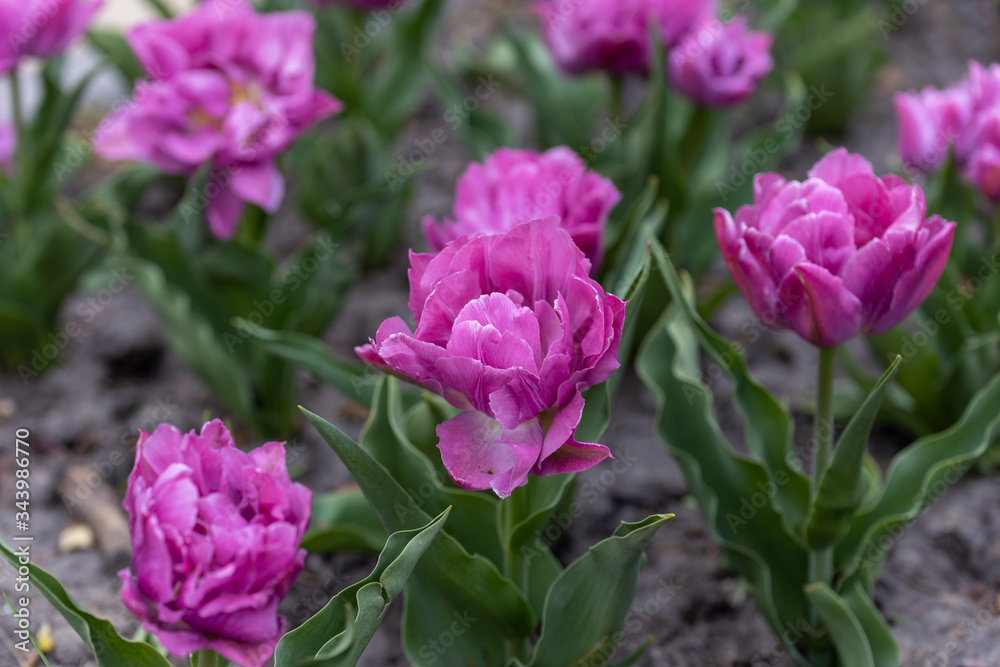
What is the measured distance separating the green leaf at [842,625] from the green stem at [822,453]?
6cm

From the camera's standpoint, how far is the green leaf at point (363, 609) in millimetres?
1019

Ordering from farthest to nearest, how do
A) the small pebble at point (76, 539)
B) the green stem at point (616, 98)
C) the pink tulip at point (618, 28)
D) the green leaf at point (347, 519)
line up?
the green stem at point (616, 98)
the pink tulip at point (618, 28)
the small pebble at point (76, 539)
the green leaf at point (347, 519)

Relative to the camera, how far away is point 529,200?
1438mm

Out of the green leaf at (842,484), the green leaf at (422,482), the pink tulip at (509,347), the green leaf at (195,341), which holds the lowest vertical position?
the green leaf at (195,341)

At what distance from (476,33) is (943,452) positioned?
103 inches

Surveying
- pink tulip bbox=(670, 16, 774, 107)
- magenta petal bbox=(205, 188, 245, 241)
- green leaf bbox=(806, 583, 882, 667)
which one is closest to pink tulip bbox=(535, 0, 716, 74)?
pink tulip bbox=(670, 16, 774, 107)

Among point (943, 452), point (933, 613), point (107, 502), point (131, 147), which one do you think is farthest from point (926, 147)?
point (107, 502)

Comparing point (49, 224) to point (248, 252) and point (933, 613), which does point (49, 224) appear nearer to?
point (248, 252)

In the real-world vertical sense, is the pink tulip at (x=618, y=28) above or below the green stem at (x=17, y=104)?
above

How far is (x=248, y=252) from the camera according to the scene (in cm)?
189

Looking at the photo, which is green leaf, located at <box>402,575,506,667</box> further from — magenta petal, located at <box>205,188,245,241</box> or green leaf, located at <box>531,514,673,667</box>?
magenta petal, located at <box>205,188,245,241</box>

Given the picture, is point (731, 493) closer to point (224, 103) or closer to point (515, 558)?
point (515, 558)

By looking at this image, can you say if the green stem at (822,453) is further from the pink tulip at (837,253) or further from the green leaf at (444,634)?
the green leaf at (444,634)

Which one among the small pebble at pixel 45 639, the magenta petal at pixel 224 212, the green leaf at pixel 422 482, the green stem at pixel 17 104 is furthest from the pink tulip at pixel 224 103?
the small pebble at pixel 45 639
